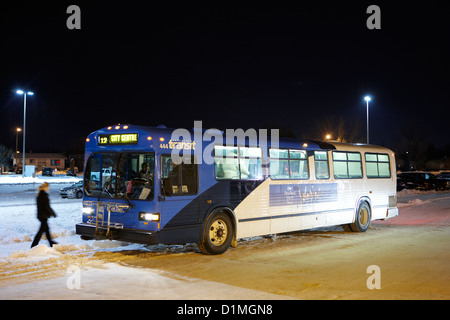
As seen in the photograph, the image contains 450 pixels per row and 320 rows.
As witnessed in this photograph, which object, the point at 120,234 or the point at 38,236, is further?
the point at 38,236

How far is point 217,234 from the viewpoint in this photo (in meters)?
10.7

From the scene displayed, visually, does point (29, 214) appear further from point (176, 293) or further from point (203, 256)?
point (176, 293)

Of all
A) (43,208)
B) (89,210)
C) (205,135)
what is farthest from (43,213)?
(205,135)

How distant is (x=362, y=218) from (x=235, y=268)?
8.13 m

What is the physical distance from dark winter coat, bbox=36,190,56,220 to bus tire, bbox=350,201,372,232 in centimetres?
954

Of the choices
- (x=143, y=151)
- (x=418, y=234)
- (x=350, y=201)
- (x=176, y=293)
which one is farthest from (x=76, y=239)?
(x=418, y=234)

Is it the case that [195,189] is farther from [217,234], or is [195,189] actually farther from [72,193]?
[72,193]

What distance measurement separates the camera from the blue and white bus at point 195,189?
9727 millimetres

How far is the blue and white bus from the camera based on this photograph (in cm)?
973

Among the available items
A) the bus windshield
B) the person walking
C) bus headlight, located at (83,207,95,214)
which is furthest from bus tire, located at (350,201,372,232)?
the person walking

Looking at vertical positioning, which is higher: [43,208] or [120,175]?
[120,175]

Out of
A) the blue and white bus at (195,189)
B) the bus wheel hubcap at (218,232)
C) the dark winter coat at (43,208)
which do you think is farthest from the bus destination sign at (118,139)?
the bus wheel hubcap at (218,232)

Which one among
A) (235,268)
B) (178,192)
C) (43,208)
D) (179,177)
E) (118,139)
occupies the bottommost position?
(235,268)

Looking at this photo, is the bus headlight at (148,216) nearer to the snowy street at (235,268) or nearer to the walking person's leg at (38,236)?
the snowy street at (235,268)
